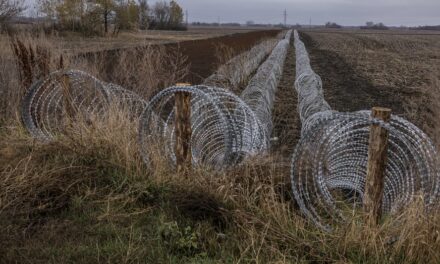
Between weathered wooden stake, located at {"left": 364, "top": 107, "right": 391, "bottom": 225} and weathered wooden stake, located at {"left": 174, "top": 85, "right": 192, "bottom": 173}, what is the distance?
6.56 feet

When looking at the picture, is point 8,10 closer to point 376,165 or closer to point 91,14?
point 376,165

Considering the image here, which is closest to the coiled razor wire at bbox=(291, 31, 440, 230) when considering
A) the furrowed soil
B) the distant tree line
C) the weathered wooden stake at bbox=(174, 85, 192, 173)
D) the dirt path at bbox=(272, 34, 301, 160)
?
the dirt path at bbox=(272, 34, 301, 160)

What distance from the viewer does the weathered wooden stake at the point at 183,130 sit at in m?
5.71

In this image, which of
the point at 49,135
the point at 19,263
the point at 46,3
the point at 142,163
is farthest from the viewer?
the point at 46,3

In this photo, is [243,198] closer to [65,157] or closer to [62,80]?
[65,157]

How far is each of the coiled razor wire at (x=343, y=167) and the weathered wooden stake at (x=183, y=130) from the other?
1204 mm

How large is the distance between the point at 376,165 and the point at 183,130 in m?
2.17

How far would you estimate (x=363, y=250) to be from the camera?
4.16 metres

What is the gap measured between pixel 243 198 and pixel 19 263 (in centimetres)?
208

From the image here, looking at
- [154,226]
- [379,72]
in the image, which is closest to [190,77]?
[379,72]

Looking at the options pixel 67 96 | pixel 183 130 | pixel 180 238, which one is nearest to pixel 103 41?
pixel 67 96

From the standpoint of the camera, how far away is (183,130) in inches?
227

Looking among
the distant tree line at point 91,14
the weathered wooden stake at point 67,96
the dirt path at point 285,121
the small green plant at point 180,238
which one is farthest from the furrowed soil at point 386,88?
the distant tree line at point 91,14

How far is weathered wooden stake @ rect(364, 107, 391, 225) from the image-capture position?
4.47 metres
